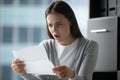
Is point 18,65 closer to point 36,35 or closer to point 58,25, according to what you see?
point 58,25

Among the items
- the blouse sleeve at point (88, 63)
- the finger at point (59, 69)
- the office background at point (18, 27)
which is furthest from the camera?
the office background at point (18, 27)

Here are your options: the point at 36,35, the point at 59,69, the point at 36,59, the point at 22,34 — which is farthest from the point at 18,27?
the point at 59,69

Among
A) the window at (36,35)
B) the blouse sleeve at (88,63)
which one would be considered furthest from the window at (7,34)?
the blouse sleeve at (88,63)

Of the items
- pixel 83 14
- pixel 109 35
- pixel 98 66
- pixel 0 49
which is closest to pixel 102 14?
pixel 109 35

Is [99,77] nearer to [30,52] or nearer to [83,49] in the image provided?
[83,49]

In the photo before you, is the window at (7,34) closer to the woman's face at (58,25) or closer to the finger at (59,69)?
the woman's face at (58,25)

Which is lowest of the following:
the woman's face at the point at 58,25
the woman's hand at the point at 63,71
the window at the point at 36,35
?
the woman's hand at the point at 63,71

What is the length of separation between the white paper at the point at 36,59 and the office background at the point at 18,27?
3.63 ft

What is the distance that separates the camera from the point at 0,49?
7.74 feet

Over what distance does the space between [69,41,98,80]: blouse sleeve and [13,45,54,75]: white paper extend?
0.16 metres

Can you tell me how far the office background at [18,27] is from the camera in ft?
7.66

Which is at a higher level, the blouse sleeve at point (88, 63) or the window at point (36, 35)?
the window at point (36, 35)

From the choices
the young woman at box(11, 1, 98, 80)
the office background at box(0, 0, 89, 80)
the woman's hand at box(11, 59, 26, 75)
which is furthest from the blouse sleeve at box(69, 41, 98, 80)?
the office background at box(0, 0, 89, 80)

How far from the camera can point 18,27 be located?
7.74 feet
